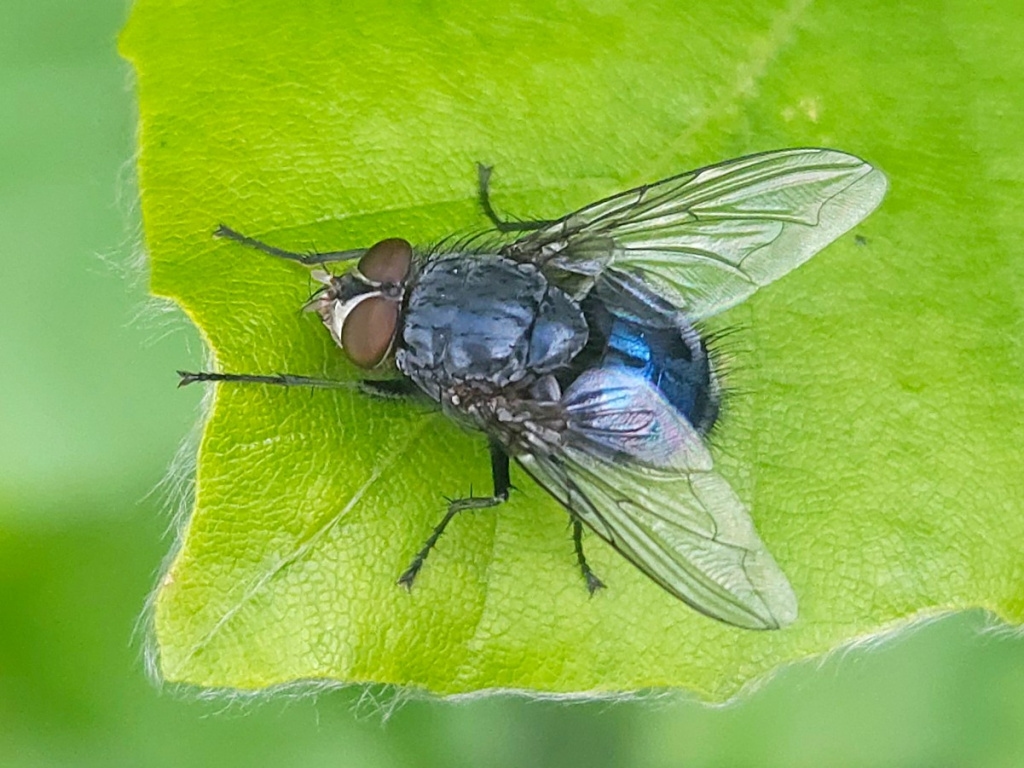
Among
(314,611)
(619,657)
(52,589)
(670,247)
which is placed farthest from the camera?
(52,589)

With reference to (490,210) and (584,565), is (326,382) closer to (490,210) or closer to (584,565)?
(490,210)

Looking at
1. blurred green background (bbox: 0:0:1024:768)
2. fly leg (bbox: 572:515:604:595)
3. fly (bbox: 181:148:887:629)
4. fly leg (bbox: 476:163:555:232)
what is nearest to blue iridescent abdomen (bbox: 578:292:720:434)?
fly (bbox: 181:148:887:629)

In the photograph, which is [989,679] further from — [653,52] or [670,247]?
[653,52]

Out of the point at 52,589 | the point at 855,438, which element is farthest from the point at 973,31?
the point at 52,589

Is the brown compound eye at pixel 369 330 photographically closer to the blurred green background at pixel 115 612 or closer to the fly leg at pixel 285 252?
the fly leg at pixel 285 252

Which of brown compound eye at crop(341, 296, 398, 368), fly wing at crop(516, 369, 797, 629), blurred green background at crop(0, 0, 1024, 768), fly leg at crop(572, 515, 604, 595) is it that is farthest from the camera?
blurred green background at crop(0, 0, 1024, 768)

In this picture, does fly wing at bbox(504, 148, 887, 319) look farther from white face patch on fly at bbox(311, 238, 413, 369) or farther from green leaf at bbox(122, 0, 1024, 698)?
white face patch on fly at bbox(311, 238, 413, 369)

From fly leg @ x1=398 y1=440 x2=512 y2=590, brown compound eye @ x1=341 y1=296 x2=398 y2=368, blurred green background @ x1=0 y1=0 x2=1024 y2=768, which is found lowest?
blurred green background @ x1=0 y1=0 x2=1024 y2=768

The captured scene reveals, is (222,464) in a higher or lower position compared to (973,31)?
lower
